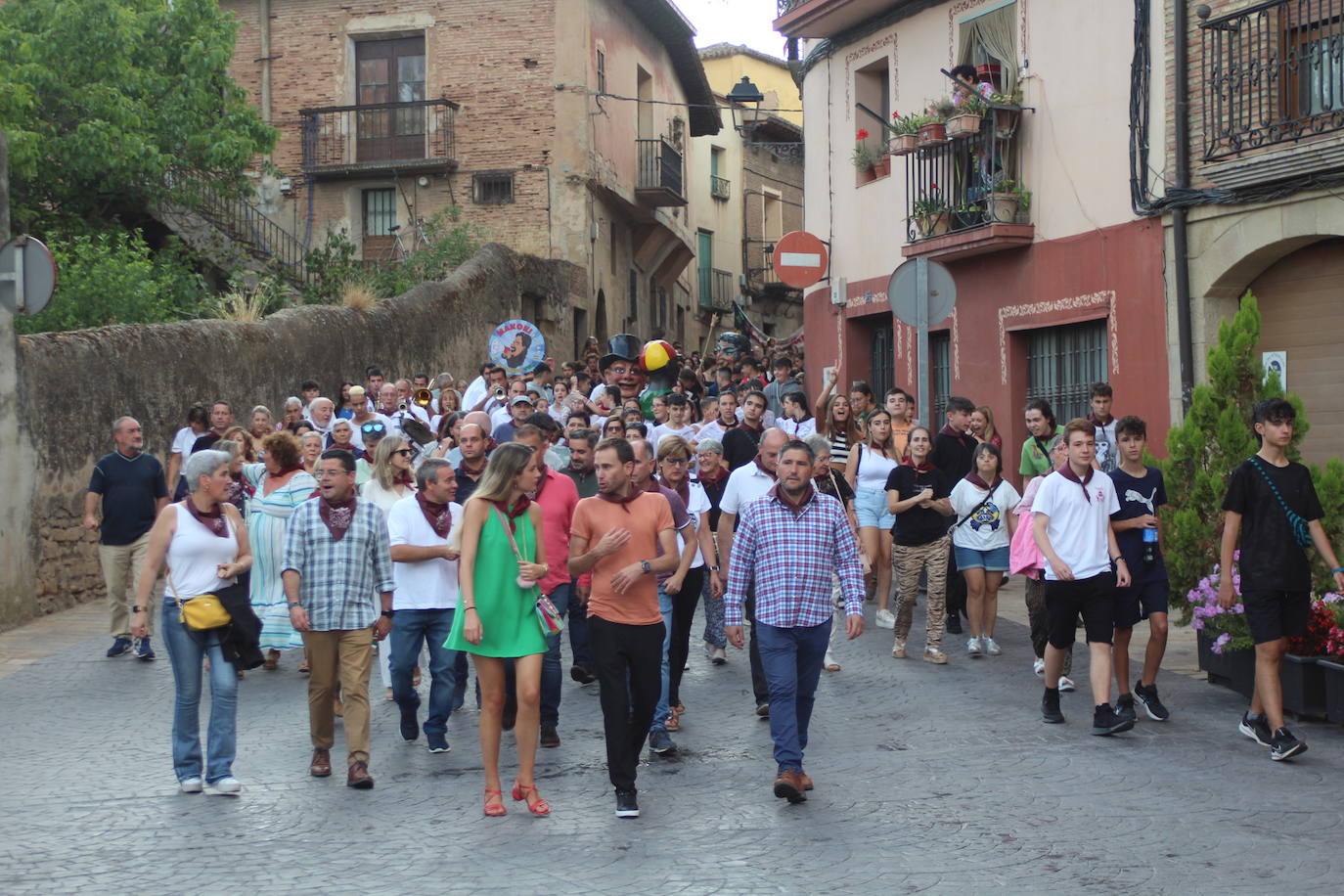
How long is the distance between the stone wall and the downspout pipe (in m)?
10.1

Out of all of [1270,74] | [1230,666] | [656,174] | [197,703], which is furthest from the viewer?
[656,174]

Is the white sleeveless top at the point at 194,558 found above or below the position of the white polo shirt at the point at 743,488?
below

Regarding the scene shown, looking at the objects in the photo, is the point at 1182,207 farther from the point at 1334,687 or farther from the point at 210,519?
the point at 210,519

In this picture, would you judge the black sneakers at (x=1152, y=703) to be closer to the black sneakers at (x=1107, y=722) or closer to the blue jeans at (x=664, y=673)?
the black sneakers at (x=1107, y=722)

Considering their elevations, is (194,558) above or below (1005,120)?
below

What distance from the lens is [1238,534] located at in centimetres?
854

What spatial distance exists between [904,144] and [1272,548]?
1156 cm

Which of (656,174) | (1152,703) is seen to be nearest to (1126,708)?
(1152,703)

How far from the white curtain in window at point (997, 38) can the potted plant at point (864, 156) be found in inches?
93.0

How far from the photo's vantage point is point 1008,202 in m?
17.8

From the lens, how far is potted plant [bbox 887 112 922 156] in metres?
18.7

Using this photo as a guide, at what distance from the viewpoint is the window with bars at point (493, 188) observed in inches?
1257

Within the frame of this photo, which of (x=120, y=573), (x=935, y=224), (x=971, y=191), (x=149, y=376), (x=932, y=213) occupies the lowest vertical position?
(x=120, y=573)

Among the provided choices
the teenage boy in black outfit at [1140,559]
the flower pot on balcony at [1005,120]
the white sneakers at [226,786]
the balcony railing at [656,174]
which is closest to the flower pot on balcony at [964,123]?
the flower pot on balcony at [1005,120]
